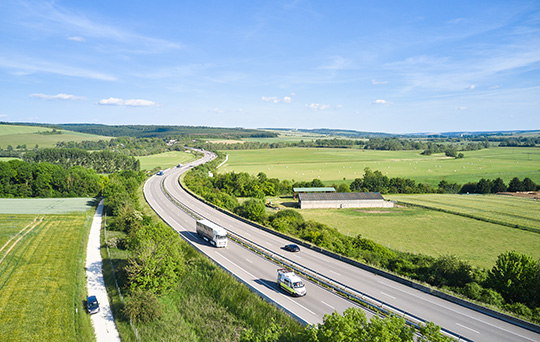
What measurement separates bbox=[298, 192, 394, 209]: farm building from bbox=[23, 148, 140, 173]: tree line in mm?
106315

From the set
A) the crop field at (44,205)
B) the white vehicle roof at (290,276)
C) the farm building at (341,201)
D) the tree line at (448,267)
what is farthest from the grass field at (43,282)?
the farm building at (341,201)

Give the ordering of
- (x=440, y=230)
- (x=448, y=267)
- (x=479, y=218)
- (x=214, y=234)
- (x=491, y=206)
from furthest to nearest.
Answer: (x=491, y=206) → (x=479, y=218) → (x=440, y=230) → (x=214, y=234) → (x=448, y=267)

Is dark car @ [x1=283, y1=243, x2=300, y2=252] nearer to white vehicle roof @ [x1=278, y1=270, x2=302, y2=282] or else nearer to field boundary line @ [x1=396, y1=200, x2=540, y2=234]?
white vehicle roof @ [x1=278, y1=270, x2=302, y2=282]

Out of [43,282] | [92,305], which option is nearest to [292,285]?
[92,305]

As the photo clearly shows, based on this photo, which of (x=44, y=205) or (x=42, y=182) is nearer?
(x=44, y=205)

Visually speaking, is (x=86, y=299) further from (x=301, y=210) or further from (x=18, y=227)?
(x=301, y=210)

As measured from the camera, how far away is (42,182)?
96.4 metres

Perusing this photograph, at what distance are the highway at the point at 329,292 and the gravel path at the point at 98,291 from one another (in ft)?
43.2

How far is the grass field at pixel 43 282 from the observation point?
28234mm

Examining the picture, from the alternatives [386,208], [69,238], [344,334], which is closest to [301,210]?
[386,208]

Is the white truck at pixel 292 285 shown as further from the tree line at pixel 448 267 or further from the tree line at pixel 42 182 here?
the tree line at pixel 42 182

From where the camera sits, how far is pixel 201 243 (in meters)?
46.9

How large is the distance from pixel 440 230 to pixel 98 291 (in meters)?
65.7

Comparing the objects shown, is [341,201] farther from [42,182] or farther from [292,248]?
[42,182]
